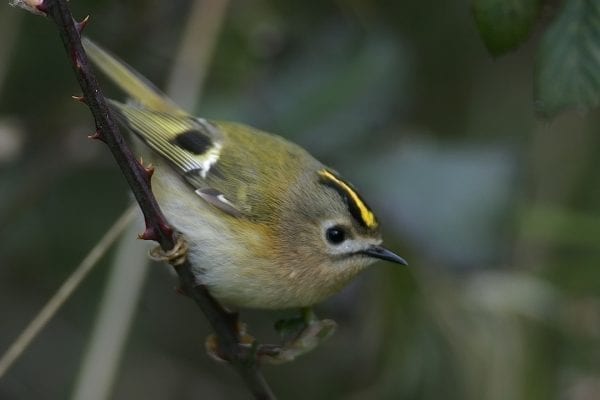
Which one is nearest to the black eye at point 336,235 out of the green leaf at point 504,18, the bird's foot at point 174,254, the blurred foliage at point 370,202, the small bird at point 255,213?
the small bird at point 255,213

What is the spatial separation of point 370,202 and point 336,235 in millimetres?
657

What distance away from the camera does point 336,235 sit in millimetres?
2420

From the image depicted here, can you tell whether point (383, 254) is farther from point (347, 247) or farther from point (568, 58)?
point (568, 58)

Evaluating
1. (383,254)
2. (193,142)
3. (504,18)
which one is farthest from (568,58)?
(193,142)

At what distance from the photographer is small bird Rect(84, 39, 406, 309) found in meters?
2.28

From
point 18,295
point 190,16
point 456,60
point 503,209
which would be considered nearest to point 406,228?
point 503,209

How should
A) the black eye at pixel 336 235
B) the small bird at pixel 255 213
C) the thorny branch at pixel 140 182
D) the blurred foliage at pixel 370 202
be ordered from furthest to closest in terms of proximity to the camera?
the blurred foliage at pixel 370 202 → the black eye at pixel 336 235 → the small bird at pixel 255 213 → the thorny branch at pixel 140 182

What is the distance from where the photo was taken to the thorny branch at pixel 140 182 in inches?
58.8

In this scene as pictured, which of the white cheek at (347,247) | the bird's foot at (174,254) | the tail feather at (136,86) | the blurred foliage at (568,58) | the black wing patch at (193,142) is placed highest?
the blurred foliage at (568,58)

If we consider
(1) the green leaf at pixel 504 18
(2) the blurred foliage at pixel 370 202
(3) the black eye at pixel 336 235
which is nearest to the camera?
(1) the green leaf at pixel 504 18

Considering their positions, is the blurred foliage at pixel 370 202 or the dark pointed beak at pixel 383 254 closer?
the dark pointed beak at pixel 383 254

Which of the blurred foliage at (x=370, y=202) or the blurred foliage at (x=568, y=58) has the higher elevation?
the blurred foliage at (x=568, y=58)

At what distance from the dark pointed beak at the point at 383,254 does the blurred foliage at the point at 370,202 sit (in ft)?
1.90

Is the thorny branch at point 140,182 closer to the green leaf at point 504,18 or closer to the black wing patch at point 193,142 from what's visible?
the black wing patch at point 193,142
